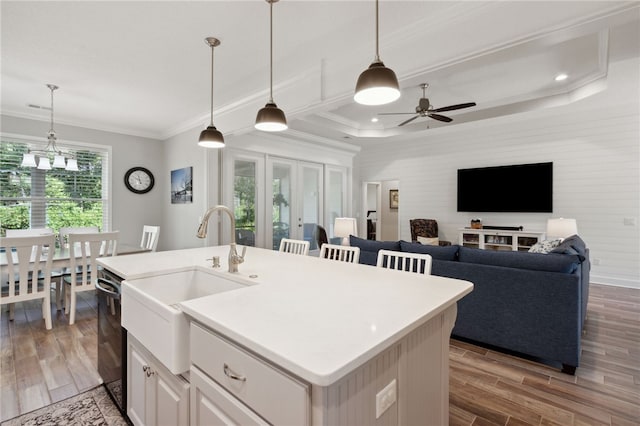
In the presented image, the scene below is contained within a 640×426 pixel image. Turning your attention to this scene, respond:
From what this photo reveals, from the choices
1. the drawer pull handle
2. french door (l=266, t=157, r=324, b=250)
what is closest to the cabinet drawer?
the drawer pull handle

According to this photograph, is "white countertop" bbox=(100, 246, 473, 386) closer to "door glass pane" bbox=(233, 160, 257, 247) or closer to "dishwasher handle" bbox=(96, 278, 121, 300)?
"dishwasher handle" bbox=(96, 278, 121, 300)

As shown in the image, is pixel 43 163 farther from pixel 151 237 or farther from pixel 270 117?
pixel 270 117

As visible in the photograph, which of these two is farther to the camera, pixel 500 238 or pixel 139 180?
pixel 500 238

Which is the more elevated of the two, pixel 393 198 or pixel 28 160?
pixel 28 160

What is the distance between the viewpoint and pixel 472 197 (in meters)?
6.13

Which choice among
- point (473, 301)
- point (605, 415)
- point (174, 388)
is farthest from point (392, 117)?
point (174, 388)

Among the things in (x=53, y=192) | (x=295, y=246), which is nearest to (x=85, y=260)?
(x=53, y=192)

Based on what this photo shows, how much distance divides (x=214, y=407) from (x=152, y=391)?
0.60m

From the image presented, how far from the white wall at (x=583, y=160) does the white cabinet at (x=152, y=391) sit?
5039mm

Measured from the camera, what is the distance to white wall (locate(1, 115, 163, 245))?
4.87 meters

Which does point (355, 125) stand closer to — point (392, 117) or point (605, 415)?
point (392, 117)

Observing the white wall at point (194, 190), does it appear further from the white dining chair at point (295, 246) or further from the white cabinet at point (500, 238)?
the white cabinet at point (500, 238)

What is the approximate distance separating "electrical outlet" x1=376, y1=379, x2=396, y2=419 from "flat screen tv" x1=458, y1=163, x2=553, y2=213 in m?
5.80

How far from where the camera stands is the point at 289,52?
9.27ft
